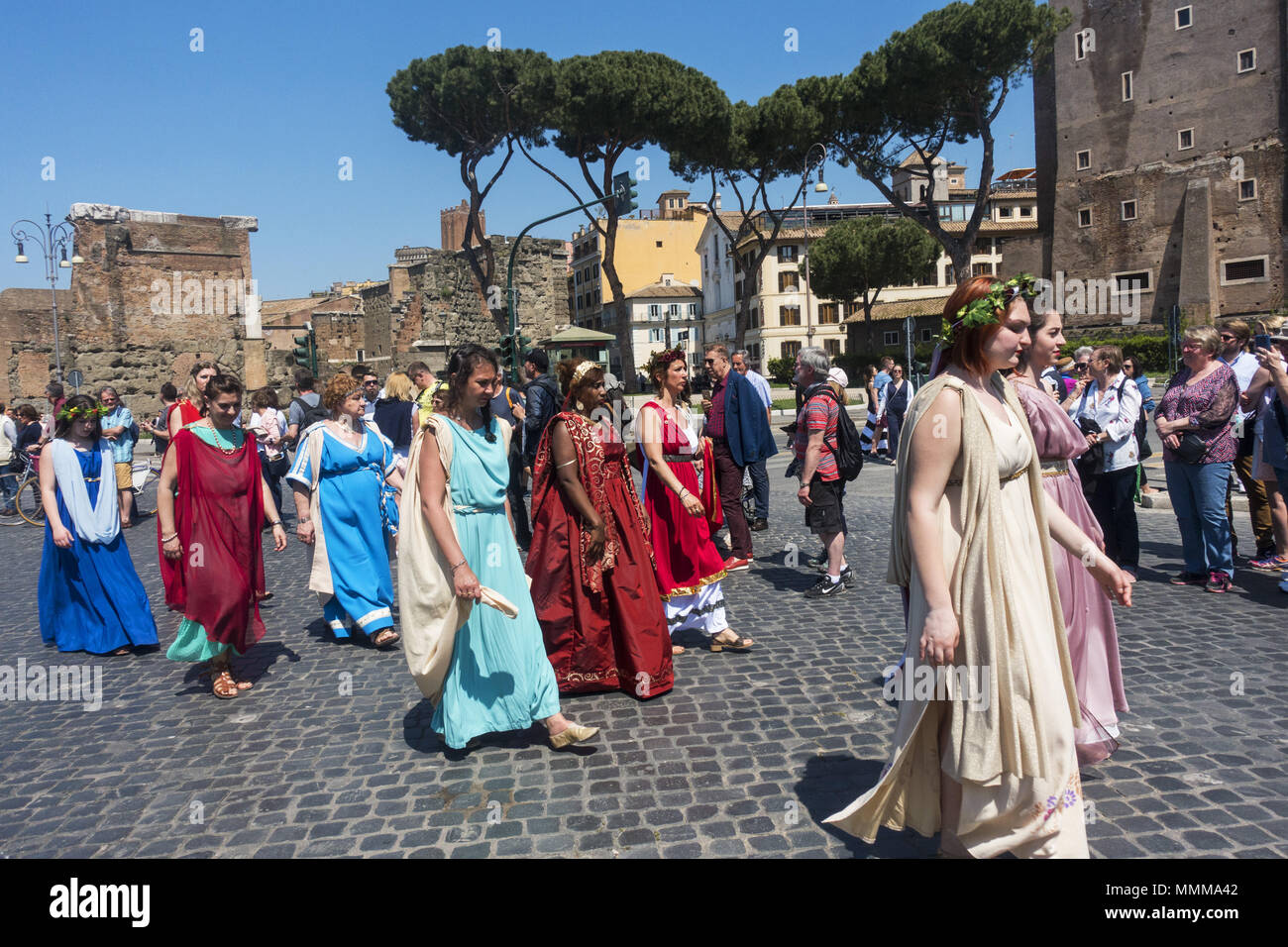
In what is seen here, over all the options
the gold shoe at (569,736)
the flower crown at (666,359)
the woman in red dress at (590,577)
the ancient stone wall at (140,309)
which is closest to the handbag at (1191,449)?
the flower crown at (666,359)

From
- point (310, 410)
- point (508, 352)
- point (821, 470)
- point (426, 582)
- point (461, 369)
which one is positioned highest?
point (508, 352)

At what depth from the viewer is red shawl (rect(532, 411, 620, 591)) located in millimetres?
4738

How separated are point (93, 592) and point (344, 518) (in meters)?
1.75

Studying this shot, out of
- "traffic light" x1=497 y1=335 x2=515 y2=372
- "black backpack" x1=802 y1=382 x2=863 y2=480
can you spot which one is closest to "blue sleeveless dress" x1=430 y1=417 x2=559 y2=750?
"black backpack" x1=802 y1=382 x2=863 y2=480

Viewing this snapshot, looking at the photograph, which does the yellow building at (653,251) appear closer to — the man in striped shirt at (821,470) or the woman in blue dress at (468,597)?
the man in striped shirt at (821,470)

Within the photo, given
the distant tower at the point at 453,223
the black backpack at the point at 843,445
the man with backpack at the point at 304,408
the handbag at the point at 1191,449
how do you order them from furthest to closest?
the distant tower at the point at 453,223
the man with backpack at the point at 304,408
the black backpack at the point at 843,445
the handbag at the point at 1191,449

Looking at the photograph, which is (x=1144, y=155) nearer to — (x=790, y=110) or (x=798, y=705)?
(x=790, y=110)

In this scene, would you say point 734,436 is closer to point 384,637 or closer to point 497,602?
point 384,637

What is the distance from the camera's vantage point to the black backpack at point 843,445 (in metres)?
6.67

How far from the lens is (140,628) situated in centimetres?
624

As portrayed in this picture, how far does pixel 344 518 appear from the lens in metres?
6.27

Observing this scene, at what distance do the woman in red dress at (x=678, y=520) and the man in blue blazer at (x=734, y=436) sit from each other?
175 cm

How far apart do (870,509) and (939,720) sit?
803 cm

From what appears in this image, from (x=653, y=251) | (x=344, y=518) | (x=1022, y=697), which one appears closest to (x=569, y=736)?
(x=1022, y=697)
